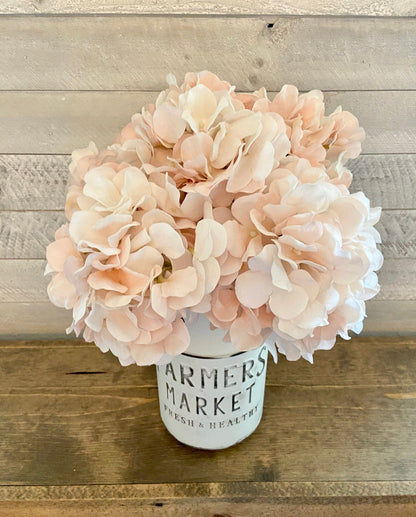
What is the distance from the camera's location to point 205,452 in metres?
0.79

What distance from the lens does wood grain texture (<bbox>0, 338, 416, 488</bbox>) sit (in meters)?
0.75

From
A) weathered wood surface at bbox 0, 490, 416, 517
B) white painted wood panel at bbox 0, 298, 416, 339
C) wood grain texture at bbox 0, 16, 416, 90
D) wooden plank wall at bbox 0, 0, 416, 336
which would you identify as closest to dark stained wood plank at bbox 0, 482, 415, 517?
weathered wood surface at bbox 0, 490, 416, 517

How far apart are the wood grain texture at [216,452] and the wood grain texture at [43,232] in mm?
202

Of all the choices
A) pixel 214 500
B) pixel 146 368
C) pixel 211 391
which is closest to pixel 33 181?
pixel 146 368

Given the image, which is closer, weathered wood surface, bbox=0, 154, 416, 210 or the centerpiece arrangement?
the centerpiece arrangement

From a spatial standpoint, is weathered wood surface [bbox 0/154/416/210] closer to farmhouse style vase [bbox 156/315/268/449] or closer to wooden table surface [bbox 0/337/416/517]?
wooden table surface [bbox 0/337/416/517]

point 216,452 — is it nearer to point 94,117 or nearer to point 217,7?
point 94,117

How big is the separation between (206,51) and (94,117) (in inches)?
8.8

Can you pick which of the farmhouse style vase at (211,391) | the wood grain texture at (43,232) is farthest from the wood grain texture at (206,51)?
the farmhouse style vase at (211,391)

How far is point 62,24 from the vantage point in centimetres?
81

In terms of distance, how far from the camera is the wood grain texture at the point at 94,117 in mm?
859

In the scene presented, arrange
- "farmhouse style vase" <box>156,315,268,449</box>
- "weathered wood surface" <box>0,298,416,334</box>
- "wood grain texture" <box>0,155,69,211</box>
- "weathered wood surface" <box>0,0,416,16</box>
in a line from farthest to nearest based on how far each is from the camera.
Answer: "weathered wood surface" <box>0,298,416,334</box>
"wood grain texture" <box>0,155,69,211</box>
"weathered wood surface" <box>0,0,416,16</box>
"farmhouse style vase" <box>156,315,268,449</box>

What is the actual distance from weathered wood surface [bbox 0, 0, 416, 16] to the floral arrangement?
33 centimetres

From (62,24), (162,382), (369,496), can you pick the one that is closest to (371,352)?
(369,496)
